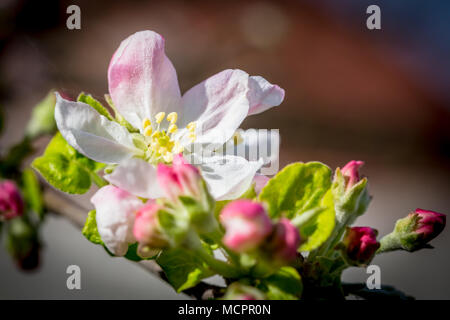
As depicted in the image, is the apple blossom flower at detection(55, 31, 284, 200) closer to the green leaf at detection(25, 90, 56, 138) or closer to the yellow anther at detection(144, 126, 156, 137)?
the yellow anther at detection(144, 126, 156, 137)

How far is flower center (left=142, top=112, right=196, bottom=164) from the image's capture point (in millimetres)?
703

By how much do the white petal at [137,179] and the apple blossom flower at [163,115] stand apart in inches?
2.0

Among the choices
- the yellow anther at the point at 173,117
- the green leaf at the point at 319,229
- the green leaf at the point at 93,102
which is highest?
the green leaf at the point at 93,102

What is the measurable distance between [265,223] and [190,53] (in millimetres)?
4466

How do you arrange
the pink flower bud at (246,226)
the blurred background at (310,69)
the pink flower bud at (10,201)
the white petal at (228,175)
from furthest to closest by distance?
1. the blurred background at (310,69)
2. the pink flower bud at (10,201)
3. the white petal at (228,175)
4. the pink flower bud at (246,226)

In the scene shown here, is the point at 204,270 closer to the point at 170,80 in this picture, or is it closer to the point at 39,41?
the point at 170,80

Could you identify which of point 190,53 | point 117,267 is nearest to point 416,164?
point 190,53

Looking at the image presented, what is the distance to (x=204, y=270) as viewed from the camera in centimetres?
60

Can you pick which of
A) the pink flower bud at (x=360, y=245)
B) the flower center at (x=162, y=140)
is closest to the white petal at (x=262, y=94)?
the flower center at (x=162, y=140)

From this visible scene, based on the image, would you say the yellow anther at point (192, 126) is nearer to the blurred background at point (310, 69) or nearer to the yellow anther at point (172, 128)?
the yellow anther at point (172, 128)

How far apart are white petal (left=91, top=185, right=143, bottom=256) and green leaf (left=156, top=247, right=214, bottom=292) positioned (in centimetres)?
6

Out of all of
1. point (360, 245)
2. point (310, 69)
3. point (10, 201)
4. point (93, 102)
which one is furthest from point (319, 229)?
point (310, 69)

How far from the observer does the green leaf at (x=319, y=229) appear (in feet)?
1.98

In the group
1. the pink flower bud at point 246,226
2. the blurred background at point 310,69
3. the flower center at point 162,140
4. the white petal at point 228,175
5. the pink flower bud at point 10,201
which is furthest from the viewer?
the blurred background at point 310,69
